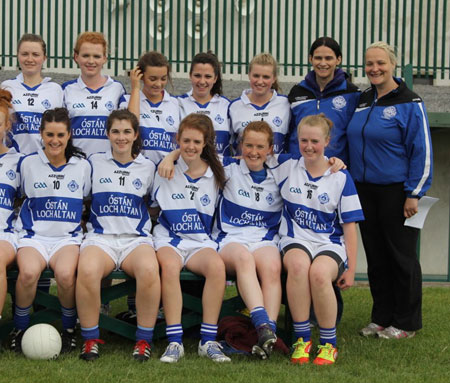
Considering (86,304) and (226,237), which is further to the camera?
(226,237)

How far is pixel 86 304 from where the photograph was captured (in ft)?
15.5

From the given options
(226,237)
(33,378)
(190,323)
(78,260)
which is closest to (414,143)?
(226,237)

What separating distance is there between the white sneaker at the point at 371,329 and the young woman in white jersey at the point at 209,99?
1702 mm

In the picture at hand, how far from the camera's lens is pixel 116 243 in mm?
5074

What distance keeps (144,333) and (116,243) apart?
647mm

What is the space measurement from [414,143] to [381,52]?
0.69 metres

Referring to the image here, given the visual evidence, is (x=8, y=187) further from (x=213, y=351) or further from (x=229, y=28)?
(x=229, y=28)

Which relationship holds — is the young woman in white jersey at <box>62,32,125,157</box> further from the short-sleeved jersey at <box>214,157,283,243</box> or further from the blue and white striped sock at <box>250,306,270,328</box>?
the blue and white striped sock at <box>250,306,270,328</box>

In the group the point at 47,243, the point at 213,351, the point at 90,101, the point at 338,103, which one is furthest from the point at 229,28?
the point at 213,351

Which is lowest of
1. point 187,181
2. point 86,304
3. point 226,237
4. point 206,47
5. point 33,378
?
point 33,378

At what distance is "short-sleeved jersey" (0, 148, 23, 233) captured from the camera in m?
5.11

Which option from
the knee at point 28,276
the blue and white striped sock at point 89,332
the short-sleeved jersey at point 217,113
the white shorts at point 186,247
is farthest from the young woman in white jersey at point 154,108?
the blue and white striped sock at point 89,332

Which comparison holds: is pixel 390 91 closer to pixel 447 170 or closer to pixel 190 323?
pixel 190 323

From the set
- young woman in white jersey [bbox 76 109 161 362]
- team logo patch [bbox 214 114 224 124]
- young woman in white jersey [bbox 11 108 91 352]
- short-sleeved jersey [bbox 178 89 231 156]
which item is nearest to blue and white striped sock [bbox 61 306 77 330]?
young woman in white jersey [bbox 11 108 91 352]
